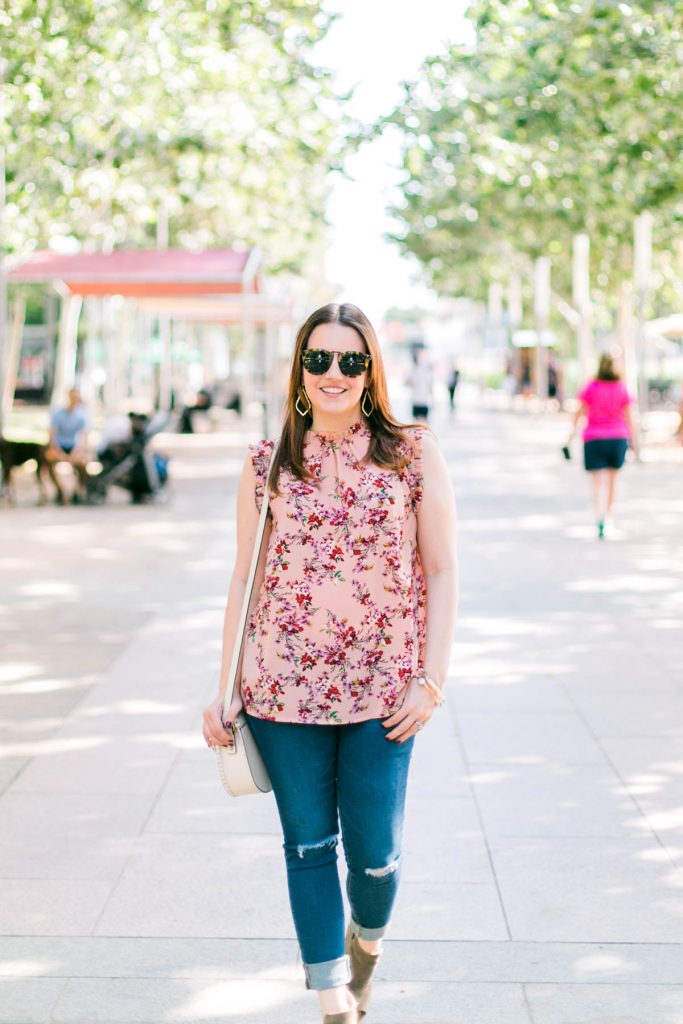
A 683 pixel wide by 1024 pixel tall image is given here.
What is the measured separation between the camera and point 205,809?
575cm

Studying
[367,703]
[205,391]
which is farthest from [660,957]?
[205,391]

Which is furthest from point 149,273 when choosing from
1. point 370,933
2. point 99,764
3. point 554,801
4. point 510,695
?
point 370,933

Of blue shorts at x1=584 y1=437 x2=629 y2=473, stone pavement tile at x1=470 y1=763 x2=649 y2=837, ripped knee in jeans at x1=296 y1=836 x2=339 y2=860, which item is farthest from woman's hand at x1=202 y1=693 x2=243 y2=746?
blue shorts at x1=584 y1=437 x2=629 y2=473

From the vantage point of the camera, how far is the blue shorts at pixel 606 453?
13.9 m

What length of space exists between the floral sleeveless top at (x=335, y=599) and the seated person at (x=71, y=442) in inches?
574

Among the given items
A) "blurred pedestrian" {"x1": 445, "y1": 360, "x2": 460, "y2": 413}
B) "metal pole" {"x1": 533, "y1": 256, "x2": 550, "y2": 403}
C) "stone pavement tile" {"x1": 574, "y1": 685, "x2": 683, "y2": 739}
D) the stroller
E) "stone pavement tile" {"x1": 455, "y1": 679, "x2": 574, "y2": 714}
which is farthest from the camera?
"blurred pedestrian" {"x1": 445, "y1": 360, "x2": 460, "y2": 413}

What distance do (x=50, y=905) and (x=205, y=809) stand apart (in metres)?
1.10

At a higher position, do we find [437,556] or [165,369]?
[165,369]

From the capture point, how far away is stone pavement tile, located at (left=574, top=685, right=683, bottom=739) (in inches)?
273

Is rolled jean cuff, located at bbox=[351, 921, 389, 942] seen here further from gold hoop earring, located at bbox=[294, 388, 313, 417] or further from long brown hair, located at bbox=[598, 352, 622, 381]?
long brown hair, located at bbox=[598, 352, 622, 381]

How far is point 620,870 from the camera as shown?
5.05 meters

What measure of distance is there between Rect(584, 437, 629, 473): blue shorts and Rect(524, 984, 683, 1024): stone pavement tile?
1004cm

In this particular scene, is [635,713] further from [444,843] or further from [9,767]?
[9,767]

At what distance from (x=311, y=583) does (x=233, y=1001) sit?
1222mm
